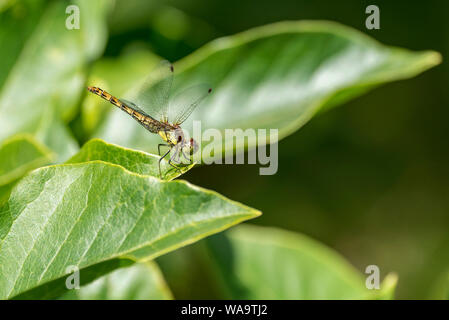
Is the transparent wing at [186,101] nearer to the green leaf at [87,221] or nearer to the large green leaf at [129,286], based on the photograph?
the large green leaf at [129,286]

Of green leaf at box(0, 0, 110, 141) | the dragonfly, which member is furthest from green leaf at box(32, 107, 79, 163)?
the dragonfly

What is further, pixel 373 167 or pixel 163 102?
pixel 373 167

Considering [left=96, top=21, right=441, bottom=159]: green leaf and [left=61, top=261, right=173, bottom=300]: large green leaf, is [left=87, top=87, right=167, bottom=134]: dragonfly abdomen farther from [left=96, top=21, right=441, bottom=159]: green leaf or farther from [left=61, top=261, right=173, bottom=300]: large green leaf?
[left=61, top=261, right=173, bottom=300]: large green leaf

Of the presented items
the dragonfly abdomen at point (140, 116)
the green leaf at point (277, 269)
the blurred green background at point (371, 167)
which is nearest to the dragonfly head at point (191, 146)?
the dragonfly abdomen at point (140, 116)

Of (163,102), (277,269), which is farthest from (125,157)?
(277,269)

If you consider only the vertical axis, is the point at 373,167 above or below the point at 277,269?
above

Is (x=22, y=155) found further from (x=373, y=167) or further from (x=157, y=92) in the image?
(x=373, y=167)

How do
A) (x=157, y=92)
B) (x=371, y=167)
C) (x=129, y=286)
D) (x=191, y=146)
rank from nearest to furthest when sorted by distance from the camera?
1. (x=129, y=286)
2. (x=191, y=146)
3. (x=157, y=92)
4. (x=371, y=167)
